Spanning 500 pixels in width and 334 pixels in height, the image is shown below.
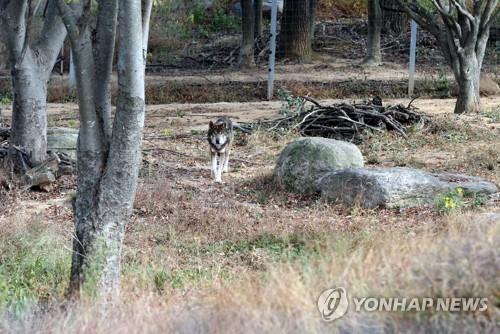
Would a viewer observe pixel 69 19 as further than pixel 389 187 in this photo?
No

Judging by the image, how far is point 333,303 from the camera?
549cm

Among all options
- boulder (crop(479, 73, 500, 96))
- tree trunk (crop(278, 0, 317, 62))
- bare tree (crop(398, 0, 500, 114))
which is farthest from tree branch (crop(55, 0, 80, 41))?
tree trunk (crop(278, 0, 317, 62))

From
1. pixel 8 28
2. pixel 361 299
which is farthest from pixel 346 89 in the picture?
pixel 361 299

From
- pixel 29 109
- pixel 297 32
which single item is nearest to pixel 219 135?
pixel 29 109

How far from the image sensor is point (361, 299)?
5.47 m

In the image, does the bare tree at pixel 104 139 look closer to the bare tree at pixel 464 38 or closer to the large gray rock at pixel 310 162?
the large gray rock at pixel 310 162

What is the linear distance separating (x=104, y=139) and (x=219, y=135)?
5969mm

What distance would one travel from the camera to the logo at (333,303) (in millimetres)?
5324

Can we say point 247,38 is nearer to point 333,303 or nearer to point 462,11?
point 462,11

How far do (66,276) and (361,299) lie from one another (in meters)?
3.73

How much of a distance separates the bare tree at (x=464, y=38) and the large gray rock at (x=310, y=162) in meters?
5.93

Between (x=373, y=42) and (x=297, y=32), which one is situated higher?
(x=297, y=32)

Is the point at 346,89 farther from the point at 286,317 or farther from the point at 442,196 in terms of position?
the point at 286,317

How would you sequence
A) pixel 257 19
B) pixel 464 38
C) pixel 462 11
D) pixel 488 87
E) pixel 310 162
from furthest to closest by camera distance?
pixel 257 19
pixel 488 87
pixel 464 38
pixel 462 11
pixel 310 162
